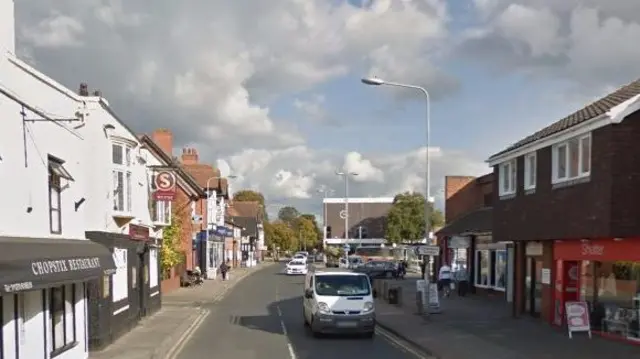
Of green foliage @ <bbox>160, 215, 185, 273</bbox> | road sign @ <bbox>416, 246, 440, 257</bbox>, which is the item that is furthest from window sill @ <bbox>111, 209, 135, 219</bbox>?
green foliage @ <bbox>160, 215, 185, 273</bbox>

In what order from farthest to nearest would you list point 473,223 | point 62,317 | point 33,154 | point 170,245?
point 473,223, point 170,245, point 62,317, point 33,154

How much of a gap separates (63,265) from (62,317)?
10.1ft

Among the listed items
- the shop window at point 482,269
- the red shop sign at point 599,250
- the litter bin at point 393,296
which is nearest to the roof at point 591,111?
the red shop sign at point 599,250

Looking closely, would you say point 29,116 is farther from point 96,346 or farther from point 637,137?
point 637,137

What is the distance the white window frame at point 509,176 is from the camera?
2544 centimetres

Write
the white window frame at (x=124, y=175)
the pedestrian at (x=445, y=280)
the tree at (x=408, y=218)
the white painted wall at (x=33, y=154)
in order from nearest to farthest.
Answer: the white painted wall at (x=33, y=154)
the white window frame at (x=124, y=175)
the pedestrian at (x=445, y=280)
the tree at (x=408, y=218)

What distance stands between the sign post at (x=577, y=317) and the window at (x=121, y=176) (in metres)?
12.3

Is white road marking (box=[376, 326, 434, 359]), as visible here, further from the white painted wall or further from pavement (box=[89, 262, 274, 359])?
the white painted wall

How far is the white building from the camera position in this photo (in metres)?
11.1

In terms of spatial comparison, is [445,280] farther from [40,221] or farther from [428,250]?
[40,221]

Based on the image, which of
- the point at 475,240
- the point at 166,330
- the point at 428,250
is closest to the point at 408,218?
the point at 475,240

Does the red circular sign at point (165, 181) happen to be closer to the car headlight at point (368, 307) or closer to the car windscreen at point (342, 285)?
the car windscreen at point (342, 285)

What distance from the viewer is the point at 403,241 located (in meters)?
88.8

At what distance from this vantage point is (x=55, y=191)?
14.5 metres
